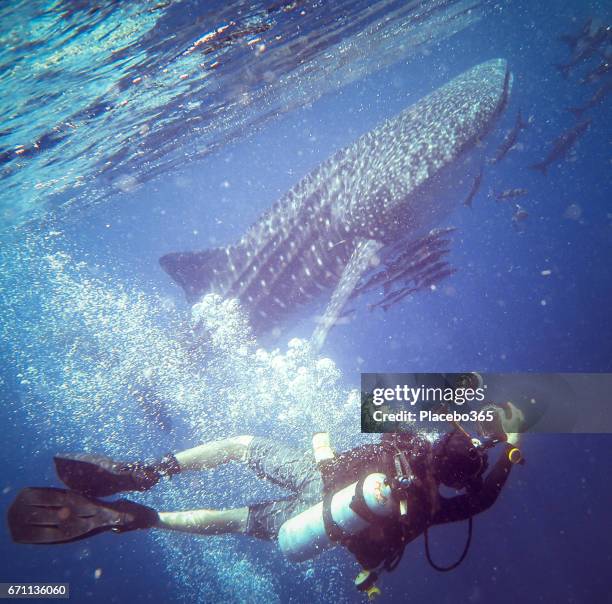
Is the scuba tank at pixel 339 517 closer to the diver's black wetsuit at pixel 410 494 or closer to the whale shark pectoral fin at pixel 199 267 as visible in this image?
the diver's black wetsuit at pixel 410 494

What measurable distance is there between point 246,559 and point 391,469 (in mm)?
17304

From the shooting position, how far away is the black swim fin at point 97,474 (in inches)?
173

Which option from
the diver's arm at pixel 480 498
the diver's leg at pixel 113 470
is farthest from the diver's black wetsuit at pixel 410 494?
the diver's leg at pixel 113 470

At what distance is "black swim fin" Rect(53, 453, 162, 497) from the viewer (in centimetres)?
441

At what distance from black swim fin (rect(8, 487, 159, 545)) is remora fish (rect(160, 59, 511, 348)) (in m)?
3.84

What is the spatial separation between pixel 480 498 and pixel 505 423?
77 cm

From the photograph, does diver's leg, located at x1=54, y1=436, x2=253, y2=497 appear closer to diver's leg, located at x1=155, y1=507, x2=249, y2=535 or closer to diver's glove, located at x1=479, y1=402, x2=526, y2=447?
diver's leg, located at x1=155, y1=507, x2=249, y2=535

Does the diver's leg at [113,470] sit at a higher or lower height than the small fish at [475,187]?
higher

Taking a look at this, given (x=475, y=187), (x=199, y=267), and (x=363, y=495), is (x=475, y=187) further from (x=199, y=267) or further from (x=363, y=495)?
(x=363, y=495)

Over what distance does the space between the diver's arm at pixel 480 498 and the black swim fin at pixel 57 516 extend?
346cm

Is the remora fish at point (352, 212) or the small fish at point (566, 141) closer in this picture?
the remora fish at point (352, 212)

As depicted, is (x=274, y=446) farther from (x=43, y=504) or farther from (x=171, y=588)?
(x=171, y=588)

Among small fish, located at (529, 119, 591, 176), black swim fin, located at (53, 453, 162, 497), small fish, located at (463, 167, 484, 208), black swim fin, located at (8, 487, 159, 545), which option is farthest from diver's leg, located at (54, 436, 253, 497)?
small fish, located at (529, 119, 591, 176)

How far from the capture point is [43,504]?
13.7ft
